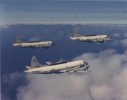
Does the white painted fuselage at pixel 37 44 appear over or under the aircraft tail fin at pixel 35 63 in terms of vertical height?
over

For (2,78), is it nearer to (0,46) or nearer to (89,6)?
(0,46)

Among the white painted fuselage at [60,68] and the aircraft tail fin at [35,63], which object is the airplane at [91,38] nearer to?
the white painted fuselage at [60,68]

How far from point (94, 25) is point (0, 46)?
49 centimetres

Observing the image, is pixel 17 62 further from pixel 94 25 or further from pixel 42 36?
pixel 94 25

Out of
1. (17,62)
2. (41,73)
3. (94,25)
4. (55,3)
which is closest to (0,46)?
(17,62)

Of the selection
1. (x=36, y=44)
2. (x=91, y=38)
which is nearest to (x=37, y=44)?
(x=36, y=44)

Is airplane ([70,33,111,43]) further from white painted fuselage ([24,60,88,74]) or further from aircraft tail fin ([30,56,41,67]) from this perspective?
aircraft tail fin ([30,56,41,67])

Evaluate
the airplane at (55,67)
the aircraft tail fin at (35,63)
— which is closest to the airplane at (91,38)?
the airplane at (55,67)

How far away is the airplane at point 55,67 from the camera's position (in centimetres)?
145

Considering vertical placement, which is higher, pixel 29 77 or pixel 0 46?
pixel 0 46

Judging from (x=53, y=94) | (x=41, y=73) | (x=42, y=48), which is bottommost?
(x=53, y=94)

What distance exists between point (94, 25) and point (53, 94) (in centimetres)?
41

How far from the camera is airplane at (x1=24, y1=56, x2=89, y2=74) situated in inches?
57.1

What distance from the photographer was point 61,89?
1.47m
